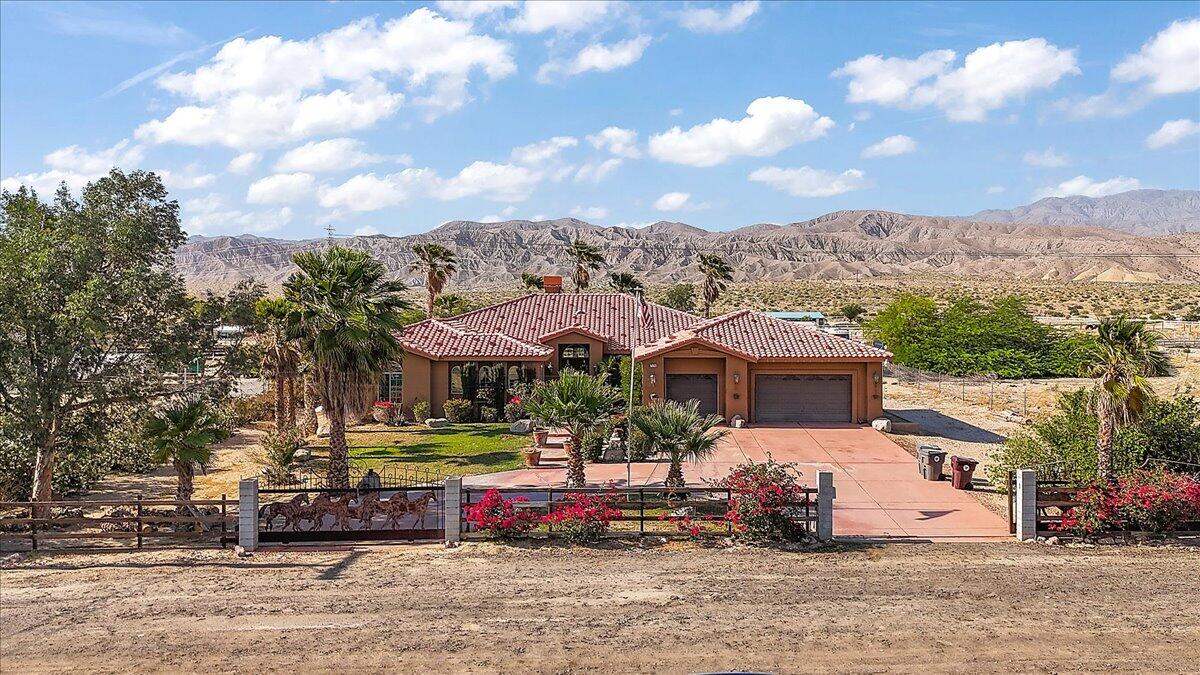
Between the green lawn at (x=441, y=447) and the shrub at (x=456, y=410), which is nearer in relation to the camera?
the green lawn at (x=441, y=447)

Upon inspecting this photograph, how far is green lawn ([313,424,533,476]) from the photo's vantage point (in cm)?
2520

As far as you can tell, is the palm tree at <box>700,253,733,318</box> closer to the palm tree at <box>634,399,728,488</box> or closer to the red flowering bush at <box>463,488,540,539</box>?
the palm tree at <box>634,399,728,488</box>

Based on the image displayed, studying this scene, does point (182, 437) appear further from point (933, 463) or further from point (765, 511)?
point (933, 463)

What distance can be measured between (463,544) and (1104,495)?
39.7 ft

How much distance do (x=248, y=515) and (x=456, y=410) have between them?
1652 centimetres

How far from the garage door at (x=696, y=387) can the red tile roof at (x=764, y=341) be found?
1311mm

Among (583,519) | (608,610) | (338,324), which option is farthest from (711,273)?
(608,610)

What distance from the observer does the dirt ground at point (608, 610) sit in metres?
11.6

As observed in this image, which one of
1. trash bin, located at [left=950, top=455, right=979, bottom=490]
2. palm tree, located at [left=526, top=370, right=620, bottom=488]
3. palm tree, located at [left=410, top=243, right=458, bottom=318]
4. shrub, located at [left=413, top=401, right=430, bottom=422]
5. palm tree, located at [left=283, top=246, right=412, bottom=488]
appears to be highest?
palm tree, located at [left=410, top=243, right=458, bottom=318]

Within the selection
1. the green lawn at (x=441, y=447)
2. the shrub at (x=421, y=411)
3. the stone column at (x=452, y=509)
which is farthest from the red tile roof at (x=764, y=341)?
the stone column at (x=452, y=509)

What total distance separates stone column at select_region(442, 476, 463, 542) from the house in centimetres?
1555

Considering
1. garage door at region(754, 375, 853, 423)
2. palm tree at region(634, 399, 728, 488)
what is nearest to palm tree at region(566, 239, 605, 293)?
garage door at region(754, 375, 853, 423)

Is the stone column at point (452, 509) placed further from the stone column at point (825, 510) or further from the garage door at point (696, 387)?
the garage door at point (696, 387)

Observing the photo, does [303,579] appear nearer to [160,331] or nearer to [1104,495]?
[160,331]
